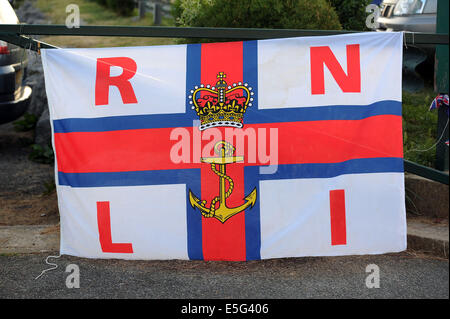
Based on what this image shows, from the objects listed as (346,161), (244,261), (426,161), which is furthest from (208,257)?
(426,161)

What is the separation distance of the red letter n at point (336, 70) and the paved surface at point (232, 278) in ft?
3.69

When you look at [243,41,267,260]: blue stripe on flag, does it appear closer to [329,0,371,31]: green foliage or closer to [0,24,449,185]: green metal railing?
[0,24,449,185]: green metal railing

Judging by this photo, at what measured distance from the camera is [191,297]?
341cm

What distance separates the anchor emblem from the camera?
148 inches

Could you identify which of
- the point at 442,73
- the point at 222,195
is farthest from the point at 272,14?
the point at 222,195

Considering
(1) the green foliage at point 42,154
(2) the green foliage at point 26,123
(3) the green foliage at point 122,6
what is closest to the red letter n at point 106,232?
(1) the green foliage at point 42,154

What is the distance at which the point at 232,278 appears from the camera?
365cm

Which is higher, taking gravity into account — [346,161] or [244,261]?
[346,161]

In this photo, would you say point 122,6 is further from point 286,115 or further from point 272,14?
point 286,115

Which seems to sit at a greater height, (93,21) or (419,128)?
(93,21)

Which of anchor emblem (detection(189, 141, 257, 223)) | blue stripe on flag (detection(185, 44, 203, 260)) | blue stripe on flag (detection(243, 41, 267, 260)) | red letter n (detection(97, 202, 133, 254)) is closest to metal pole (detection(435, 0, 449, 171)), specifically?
blue stripe on flag (detection(243, 41, 267, 260))

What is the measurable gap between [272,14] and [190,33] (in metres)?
1.25
